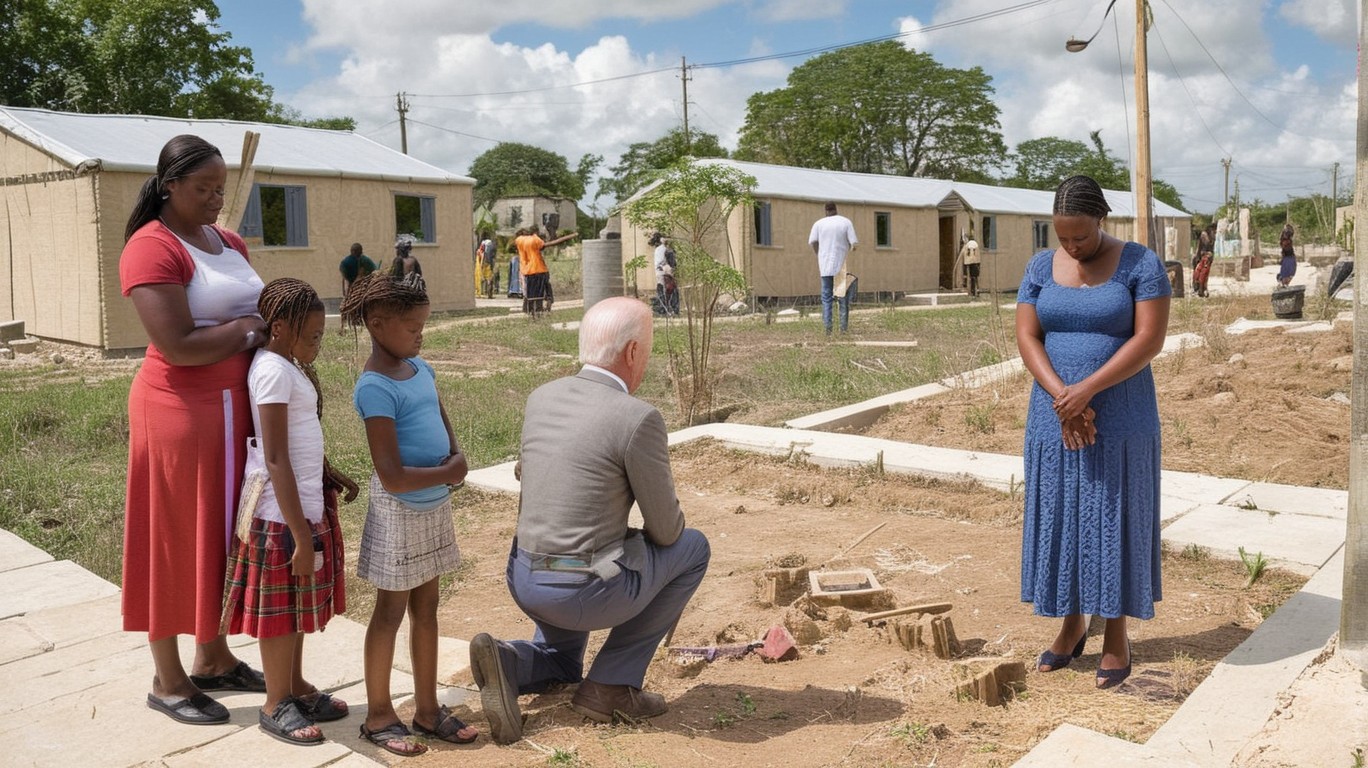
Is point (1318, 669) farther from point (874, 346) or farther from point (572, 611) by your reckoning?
point (874, 346)

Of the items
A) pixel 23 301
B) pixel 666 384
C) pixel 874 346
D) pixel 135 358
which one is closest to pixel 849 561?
pixel 666 384

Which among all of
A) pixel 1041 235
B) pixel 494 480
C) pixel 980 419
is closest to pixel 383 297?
pixel 494 480

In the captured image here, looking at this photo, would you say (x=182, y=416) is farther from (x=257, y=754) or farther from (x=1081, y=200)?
(x=1081, y=200)

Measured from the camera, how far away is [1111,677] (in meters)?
3.72

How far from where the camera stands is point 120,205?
1497 cm

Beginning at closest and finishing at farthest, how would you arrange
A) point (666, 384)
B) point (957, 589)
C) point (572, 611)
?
1. point (572, 611)
2. point (957, 589)
3. point (666, 384)

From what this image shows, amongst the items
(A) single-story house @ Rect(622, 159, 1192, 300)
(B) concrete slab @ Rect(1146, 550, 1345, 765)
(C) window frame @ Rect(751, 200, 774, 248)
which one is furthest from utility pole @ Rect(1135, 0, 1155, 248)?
(B) concrete slab @ Rect(1146, 550, 1345, 765)

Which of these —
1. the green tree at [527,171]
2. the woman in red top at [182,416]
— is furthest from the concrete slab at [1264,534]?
the green tree at [527,171]

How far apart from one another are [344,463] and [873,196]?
1963 cm

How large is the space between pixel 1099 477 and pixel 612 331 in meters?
1.75

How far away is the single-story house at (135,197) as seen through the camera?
14922 mm

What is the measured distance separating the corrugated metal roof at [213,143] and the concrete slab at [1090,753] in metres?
15.0

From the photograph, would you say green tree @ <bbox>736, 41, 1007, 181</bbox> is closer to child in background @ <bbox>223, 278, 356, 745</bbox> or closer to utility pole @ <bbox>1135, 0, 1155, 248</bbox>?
utility pole @ <bbox>1135, 0, 1155, 248</bbox>

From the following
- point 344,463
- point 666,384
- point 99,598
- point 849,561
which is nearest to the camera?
point 99,598
